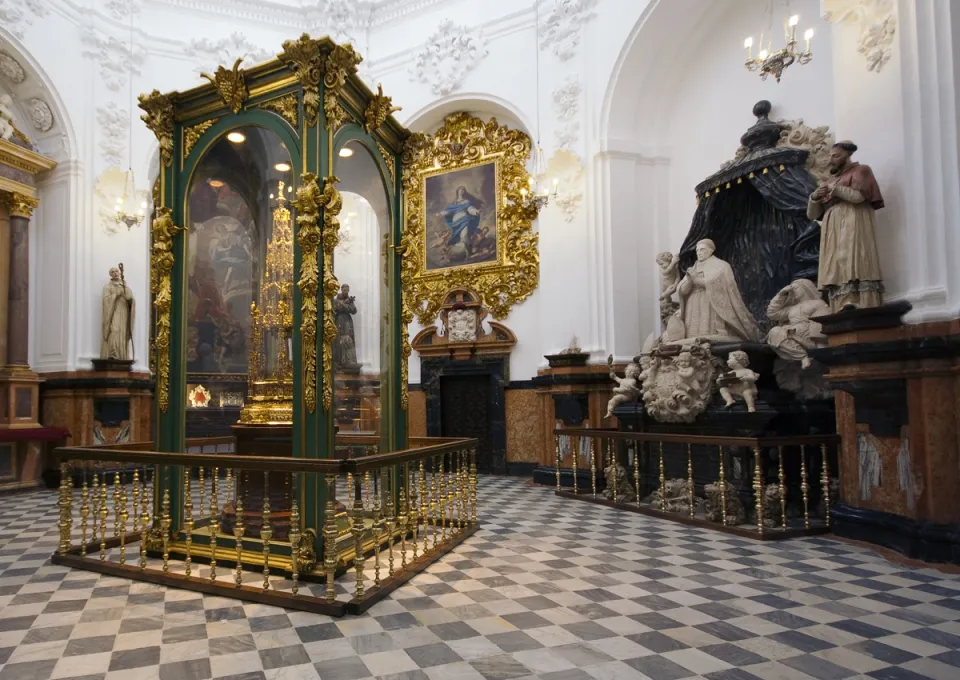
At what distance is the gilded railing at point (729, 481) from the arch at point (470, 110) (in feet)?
20.0

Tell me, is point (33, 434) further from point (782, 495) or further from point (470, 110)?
point (782, 495)

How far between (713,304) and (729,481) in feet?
7.62

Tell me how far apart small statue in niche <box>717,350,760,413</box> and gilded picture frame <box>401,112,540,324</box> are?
4.88 m

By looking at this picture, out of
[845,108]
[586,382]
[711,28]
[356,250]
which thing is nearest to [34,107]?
[356,250]

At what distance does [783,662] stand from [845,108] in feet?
17.9

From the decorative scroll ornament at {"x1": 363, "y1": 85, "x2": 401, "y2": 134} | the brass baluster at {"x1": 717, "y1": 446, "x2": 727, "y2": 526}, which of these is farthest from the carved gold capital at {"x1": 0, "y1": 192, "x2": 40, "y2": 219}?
the brass baluster at {"x1": 717, "y1": 446, "x2": 727, "y2": 526}

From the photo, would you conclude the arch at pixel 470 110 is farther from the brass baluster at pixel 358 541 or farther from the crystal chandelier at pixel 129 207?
the brass baluster at pixel 358 541

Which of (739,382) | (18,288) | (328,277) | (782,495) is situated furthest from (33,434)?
(782,495)

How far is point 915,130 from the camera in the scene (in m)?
5.75

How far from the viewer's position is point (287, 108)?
5.13m

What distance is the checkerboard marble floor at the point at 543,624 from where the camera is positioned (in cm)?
324

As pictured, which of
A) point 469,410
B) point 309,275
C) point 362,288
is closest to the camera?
point 309,275

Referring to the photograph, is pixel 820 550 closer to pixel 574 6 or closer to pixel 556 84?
pixel 556 84

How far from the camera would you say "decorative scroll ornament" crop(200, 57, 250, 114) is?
5199 millimetres
